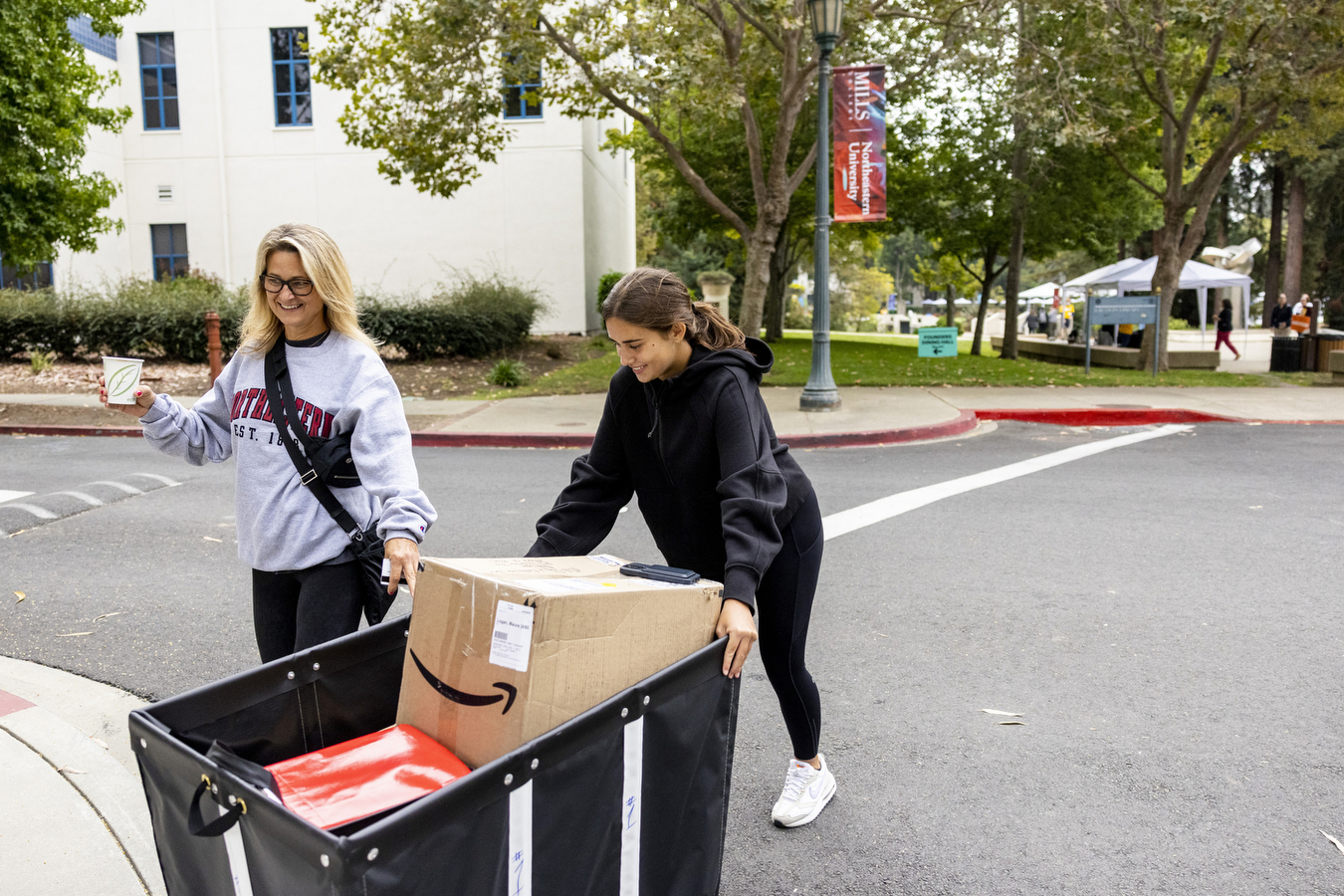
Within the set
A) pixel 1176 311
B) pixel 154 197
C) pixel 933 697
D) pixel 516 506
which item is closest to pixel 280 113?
pixel 154 197

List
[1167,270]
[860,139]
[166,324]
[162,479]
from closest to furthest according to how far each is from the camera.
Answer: [162,479]
[860,139]
[166,324]
[1167,270]

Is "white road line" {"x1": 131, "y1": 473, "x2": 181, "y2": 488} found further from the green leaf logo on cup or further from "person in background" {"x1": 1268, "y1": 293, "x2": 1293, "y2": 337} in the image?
"person in background" {"x1": 1268, "y1": 293, "x2": 1293, "y2": 337}

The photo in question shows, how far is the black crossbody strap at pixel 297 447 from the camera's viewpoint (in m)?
2.73

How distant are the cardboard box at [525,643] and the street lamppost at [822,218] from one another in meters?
10.6

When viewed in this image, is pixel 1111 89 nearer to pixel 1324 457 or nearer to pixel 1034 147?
pixel 1034 147

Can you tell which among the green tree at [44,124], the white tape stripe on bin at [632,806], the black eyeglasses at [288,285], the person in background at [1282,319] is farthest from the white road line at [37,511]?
the person in background at [1282,319]

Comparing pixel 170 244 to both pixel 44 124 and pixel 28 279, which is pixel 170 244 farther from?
pixel 44 124

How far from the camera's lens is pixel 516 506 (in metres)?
7.80

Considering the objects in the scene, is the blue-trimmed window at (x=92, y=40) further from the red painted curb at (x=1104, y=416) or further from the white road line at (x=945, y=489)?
the white road line at (x=945, y=489)

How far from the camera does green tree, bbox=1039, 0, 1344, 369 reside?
1475 centimetres

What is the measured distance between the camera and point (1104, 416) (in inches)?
516

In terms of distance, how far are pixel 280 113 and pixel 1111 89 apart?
1923cm

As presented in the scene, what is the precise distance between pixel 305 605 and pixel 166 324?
1706cm

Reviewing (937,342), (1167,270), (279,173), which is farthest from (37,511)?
(279,173)
